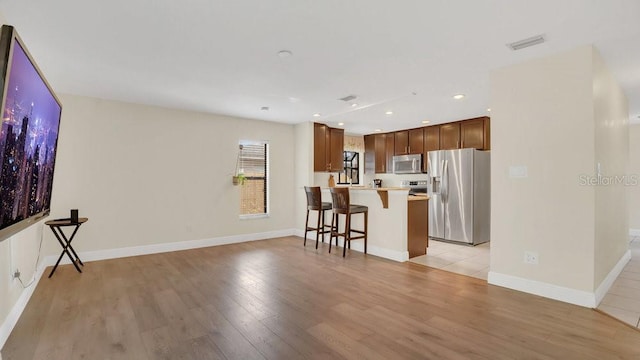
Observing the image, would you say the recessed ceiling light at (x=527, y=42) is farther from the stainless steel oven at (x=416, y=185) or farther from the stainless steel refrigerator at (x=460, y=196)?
the stainless steel oven at (x=416, y=185)

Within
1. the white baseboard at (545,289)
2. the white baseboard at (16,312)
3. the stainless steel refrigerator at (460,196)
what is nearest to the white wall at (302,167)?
the stainless steel refrigerator at (460,196)

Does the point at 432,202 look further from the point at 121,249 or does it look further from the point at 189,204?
the point at 121,249

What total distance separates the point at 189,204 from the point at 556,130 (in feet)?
16.3

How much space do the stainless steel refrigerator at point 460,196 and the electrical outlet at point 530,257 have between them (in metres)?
2.34

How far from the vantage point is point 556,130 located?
115 inches

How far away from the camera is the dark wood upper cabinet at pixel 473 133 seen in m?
5.75

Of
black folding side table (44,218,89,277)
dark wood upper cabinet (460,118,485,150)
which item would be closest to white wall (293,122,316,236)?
dark wood upper cabinet (460,118,485,150)

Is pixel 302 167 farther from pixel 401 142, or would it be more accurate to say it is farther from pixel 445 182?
pixel 445 182

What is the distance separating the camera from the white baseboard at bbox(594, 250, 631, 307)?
9.45ft

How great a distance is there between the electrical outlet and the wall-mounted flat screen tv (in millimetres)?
3957

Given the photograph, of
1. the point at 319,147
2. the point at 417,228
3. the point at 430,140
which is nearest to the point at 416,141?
the point at 430,140

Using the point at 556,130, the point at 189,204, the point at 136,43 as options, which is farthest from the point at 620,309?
the point at 189,204

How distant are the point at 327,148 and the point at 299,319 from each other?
4289mm

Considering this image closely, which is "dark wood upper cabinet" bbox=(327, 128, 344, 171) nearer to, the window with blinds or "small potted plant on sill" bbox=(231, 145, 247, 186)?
the window with blinds
